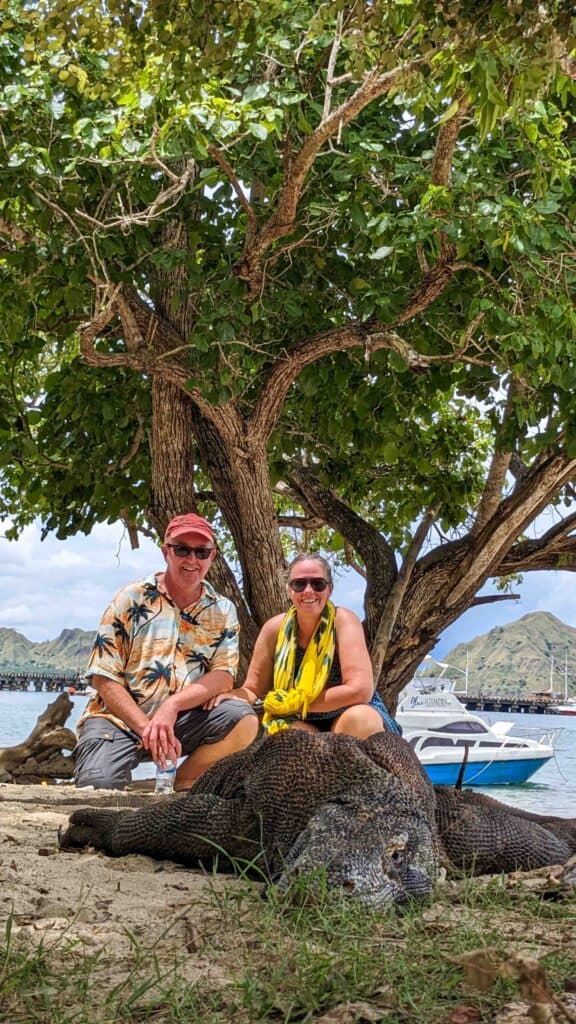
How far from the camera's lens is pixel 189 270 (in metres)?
8.20

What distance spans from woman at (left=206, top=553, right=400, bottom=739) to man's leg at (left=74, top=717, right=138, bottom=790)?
1.25 m

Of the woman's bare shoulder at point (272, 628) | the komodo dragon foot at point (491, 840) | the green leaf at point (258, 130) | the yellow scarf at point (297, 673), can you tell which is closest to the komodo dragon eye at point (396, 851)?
the komodo dragon foot at point (491, 840)

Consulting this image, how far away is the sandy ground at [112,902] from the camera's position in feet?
8.94

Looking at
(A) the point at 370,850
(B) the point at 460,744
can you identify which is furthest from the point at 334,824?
(B) the point at 460,744

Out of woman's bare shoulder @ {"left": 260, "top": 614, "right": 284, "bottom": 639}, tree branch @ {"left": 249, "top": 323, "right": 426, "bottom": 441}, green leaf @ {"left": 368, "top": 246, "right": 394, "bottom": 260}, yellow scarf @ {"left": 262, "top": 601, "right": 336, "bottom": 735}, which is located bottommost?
yellow scarf @ {"left": 262, "top": 601, "right": 336, "bottom": 735}

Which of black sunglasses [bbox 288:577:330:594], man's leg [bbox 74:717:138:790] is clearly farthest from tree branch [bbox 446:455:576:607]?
black sunglasses [bbox 288:577:330:594]

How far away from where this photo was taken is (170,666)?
591 cm

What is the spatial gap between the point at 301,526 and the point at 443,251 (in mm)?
6075

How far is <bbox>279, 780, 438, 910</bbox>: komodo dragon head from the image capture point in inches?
122

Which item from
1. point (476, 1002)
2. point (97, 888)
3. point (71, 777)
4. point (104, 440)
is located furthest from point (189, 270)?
point (476, 1002)

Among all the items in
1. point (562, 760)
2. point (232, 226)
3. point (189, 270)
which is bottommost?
point (562, 760)

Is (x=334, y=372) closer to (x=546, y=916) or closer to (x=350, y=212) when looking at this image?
(x=350, y=212)

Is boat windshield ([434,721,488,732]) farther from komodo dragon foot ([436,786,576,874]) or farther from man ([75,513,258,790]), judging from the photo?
komodo dragon foot ([436,786,576,874])

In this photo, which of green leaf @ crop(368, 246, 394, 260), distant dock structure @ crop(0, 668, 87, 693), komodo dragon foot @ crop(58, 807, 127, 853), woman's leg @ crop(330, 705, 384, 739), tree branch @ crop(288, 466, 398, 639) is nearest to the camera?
komodo dragon foot @ crop(58, 807, 127, 853)
